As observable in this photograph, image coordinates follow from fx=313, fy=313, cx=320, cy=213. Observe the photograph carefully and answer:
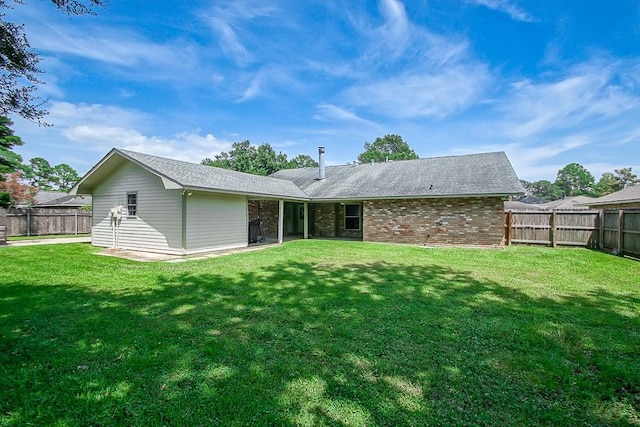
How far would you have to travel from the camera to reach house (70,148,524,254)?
11.0 metres

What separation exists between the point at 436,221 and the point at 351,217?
5.05 meters

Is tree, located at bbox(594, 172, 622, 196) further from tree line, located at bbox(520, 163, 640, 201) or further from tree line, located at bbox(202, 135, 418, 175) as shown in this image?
tree line, located at bbox(202, 135, 418, 175)

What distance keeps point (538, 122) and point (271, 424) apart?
19.4 m

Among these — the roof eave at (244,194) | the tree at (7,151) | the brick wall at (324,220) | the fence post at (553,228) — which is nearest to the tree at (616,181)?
Result: the fence post at (553,228)

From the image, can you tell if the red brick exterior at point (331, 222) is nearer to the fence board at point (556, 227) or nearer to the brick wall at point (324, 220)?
the brick wall at point (324, 220)

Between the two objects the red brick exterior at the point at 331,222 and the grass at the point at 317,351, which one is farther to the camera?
the red brick exterior at the point at 331,222

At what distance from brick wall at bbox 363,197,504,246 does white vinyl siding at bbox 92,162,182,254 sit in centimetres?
864

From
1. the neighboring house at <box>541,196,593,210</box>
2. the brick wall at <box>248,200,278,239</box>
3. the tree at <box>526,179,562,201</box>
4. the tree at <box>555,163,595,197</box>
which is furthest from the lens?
the tree at <box>526,179,562,201</box>

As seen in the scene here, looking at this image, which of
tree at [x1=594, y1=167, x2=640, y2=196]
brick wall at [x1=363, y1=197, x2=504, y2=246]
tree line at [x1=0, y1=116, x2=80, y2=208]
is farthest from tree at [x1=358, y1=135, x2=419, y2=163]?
tree line at [x1=0, y1=116, x2=80, y2=208]

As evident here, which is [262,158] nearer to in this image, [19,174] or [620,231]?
[19,174]

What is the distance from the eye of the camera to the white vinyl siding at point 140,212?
1086cm

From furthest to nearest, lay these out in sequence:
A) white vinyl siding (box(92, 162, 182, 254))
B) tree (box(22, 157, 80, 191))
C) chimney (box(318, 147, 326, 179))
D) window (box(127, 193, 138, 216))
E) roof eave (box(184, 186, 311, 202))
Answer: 1. tree (box(22, 157, 80, 191))
2. chimney (box(318, 147, 326, 179))
3. window (box(127, 193, 138, 216))
4. white vinyl siding (box(92, 162, 182, 254))
5. roof eave (box(184, 186, 311, 202))

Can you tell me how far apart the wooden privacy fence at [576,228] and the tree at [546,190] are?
86561 millimetres

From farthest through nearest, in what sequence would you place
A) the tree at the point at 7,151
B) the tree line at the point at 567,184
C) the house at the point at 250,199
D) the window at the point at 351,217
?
the tree line at the point at 567,184
the window at the point at 351,217
the tree at the point at 7,151
the house at the point at 250,199
